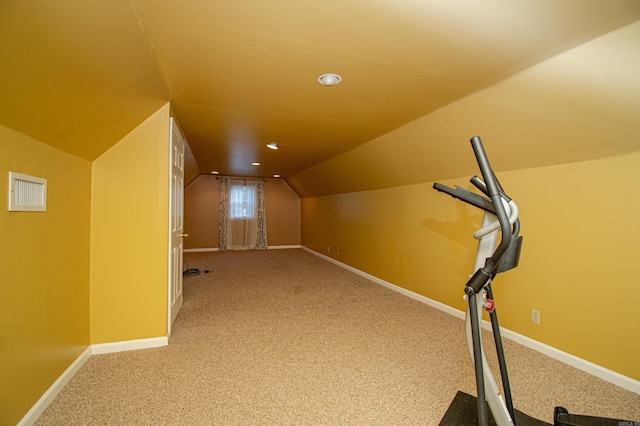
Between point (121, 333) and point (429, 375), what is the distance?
2.48 metres

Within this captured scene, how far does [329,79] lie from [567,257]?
235 cm

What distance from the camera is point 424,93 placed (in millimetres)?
2158

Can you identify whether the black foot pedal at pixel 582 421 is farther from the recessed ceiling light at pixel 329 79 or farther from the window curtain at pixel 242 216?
the window curtain at pixel 242 216

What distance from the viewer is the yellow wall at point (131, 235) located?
87.7 inches

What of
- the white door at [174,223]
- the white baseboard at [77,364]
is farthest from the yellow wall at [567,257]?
the white baseboard at [77,364]

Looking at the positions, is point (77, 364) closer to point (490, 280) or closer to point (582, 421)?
point (490, 280)

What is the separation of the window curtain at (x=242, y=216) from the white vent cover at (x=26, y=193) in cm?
625

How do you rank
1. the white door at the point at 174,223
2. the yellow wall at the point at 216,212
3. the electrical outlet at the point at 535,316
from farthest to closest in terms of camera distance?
1. the yellow wall at the point at 216,212
2. the white door at the point at 174,223
3. the electrical outlet at the point at 535,316

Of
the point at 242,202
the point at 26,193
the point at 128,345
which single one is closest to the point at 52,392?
the point at 128,345

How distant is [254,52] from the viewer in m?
1.66

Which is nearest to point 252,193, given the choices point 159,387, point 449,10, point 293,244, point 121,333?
point 293,244

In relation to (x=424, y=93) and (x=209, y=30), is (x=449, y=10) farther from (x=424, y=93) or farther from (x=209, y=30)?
(x=209, y=30)

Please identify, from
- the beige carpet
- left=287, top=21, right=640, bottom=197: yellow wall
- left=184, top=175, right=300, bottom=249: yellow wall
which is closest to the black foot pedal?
the beige carpet

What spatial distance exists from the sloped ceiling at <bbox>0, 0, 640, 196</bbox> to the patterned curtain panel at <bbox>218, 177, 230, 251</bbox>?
558cm
